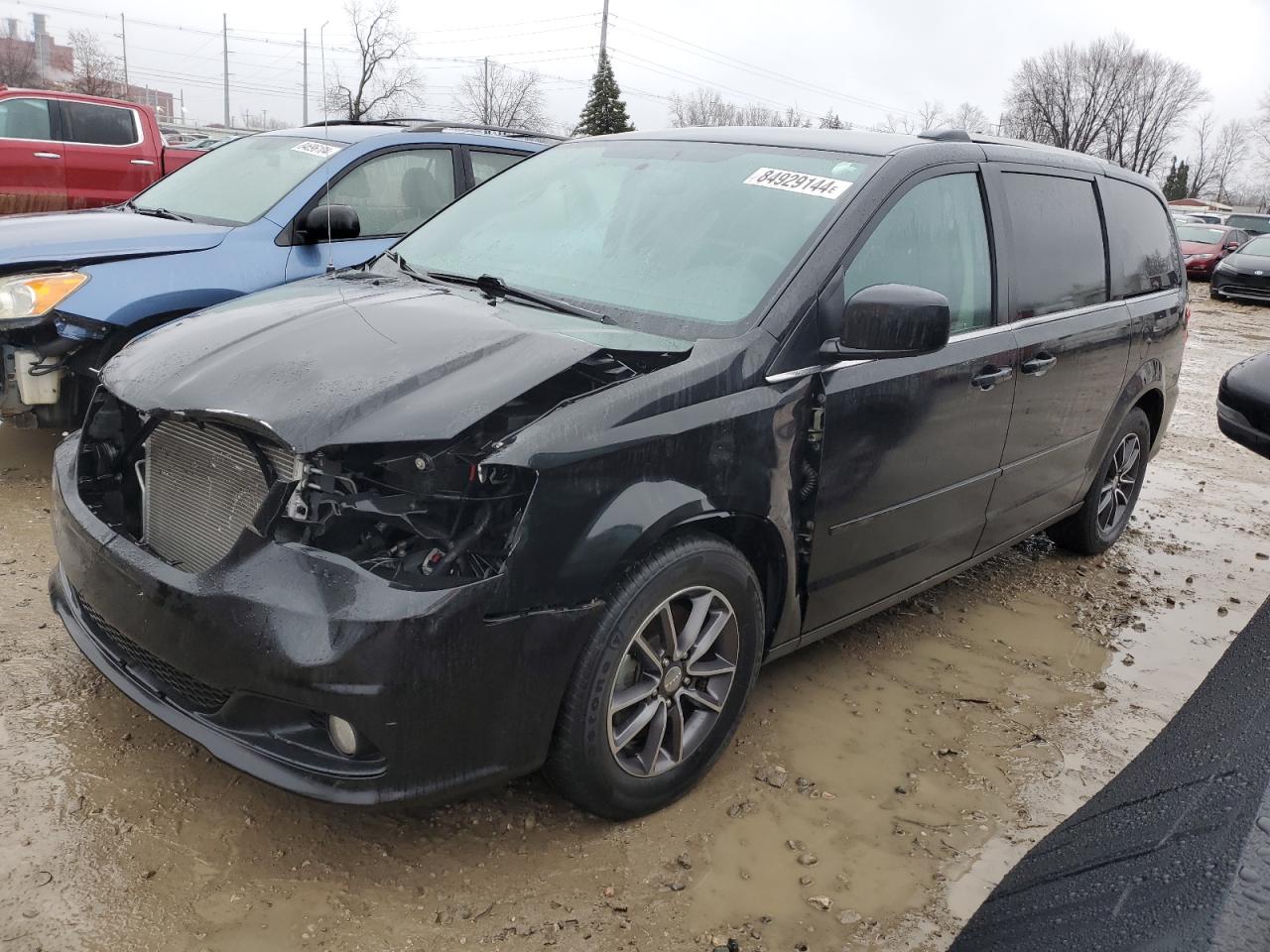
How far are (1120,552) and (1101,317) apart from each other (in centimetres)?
164

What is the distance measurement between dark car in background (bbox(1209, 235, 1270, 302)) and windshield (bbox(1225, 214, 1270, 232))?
55.7ft

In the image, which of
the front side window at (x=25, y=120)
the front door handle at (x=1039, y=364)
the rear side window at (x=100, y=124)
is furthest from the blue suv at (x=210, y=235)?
the front side window at (x=25, y=120)

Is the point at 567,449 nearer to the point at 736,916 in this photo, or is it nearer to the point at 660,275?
the point at 660,275

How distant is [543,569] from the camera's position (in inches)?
88.0

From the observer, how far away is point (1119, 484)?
16.6 feet

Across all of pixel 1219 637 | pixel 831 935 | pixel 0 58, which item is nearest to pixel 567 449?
pixel 831 935

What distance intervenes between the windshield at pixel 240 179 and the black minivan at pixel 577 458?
2.04m

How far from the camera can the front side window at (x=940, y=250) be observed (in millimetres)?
3086

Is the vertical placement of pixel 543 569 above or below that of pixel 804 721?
above

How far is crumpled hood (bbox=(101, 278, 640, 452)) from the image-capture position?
88.0 inches

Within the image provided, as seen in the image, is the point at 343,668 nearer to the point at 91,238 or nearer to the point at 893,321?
the point at 893,321

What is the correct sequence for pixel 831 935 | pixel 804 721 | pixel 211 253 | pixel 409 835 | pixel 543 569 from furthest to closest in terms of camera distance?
pixel 211 253 < pixel 804 721 < pixel 409 835 < pixel 831 935 < pixel 543 569

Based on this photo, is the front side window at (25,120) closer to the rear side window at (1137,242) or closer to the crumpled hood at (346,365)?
the crumpled hood at (346,365)

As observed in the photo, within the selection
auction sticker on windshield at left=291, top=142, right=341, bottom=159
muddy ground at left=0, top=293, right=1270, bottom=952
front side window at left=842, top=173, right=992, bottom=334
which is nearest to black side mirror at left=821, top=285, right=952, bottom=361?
front side window at left=842, top=173, right=992, bottom=334
